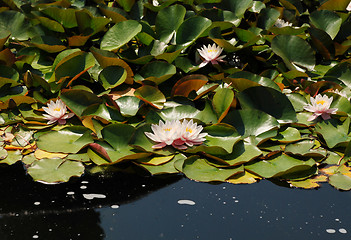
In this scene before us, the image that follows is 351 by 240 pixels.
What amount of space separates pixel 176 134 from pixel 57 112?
809mm

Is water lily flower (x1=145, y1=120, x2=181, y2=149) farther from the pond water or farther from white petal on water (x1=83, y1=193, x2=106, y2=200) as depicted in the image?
white petal on water (x1=83, y1=193, x2=106, y2=200)

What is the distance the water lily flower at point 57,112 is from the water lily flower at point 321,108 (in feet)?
4.89

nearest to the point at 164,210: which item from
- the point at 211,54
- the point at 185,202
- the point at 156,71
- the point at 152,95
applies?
the point at 185,202

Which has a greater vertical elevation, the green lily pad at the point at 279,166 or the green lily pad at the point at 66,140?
the green lily pad at the point at 279,166

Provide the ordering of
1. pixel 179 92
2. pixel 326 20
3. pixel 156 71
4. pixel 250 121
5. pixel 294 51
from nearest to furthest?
pixel 250 121 → pixel 179 92 → pixel 156 71 → pixel 294 51 → pixel 326 20

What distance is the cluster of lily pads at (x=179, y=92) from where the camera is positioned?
236 centimetres

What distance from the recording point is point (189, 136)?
236 centimetres

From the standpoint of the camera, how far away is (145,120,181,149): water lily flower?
7.72 feet

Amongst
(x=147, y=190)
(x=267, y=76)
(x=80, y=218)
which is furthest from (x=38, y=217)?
(x=267, y=76)

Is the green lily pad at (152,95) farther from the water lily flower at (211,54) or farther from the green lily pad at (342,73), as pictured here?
the green lily pad at (342,73)

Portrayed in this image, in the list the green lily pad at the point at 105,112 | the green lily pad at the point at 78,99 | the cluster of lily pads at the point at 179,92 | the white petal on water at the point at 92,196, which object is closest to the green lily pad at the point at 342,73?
the cluster of lily pads at the point at 179,92

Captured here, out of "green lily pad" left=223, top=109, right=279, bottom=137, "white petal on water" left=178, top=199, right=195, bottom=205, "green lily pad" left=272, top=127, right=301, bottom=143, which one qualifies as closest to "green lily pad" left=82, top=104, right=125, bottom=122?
"green lily pad" left=223, top=109, right=279, bottom=137

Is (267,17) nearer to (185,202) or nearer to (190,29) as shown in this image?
(190,29)

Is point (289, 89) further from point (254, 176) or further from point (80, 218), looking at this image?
point (80, 218)
